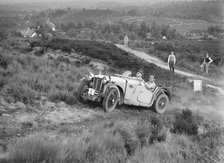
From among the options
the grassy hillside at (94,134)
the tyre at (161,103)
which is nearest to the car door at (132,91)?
the grassy hillside at (94,134)

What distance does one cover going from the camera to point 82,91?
32.2 feet

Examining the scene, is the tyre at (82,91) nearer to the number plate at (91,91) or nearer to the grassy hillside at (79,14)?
the number plate at (91,91)

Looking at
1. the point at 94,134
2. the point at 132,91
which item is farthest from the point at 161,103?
the point at 94,134

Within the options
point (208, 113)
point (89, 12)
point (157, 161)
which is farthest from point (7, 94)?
point (89, 12)

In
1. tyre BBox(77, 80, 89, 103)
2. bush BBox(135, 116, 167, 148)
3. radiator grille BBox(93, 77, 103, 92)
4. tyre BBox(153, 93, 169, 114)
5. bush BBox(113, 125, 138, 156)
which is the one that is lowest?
tyre BBox(153, 93, 169, 114)

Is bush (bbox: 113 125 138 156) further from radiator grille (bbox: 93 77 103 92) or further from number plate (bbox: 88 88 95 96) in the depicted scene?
radiator grille (bbox: 93 77 103 92)

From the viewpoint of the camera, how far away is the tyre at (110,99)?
9.05 m

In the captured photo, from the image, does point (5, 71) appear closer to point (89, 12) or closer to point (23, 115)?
point (23, 115)

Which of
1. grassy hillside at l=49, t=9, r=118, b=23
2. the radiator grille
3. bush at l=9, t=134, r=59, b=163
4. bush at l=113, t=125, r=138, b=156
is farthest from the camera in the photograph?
grassy hillside at l=49, t=9, r=118, b=23

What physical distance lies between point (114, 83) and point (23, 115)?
2.98m

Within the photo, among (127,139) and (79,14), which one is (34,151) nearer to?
(127,139)

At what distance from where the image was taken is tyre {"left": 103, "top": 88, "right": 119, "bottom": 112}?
9.05 meters

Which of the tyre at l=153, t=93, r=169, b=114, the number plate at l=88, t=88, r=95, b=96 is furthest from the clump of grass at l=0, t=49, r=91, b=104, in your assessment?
the tyre at l=153, t=93, r=169, b=114

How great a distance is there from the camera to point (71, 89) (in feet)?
37.4
